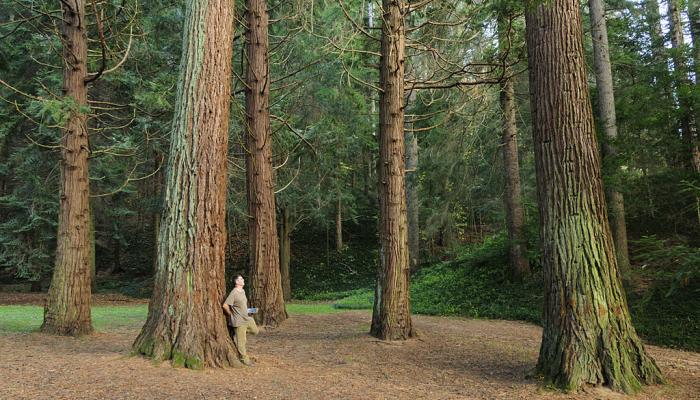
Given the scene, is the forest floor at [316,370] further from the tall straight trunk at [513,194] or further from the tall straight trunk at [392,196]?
the tall straight trunk at [513,194]

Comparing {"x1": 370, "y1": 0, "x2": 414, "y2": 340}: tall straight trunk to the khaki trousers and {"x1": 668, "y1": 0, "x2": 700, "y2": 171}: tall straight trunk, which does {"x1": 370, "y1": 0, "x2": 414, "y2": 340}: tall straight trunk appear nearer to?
the khaki trousers

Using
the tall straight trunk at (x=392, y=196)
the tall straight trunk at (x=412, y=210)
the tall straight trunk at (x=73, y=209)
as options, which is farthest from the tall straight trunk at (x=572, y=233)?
the tall straight trunk at (x=412, y=210)

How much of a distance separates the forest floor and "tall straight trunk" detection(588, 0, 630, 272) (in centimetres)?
312

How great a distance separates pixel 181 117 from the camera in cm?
584

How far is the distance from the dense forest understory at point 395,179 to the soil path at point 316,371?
85 mm

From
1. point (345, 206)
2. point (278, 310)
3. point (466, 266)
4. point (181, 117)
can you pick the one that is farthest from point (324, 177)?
point (181, 117)

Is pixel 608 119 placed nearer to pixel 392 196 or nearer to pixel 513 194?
pixel 513 194

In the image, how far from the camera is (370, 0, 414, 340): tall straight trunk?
7949mm

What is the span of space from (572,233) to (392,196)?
3.38m

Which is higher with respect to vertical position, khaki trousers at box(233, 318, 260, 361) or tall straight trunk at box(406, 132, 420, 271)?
tall straight trunk at box(406, 132, 420, 271)

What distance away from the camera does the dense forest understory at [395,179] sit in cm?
545

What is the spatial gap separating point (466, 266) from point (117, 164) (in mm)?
13556

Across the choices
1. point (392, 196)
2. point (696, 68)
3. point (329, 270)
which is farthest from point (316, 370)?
point (329, 270)

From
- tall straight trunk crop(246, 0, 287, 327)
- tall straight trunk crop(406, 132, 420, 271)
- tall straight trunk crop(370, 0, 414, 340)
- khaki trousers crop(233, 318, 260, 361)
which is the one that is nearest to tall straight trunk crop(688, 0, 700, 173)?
tall straight trunk crop(370, 0, 414, 340)
